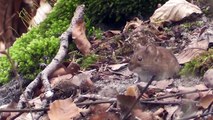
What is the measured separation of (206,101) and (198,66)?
38 cm

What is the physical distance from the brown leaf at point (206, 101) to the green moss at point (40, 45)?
1.16m

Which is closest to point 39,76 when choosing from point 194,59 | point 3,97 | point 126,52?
point 3,97

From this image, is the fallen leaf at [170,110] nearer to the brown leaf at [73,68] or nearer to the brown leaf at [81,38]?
the brown leaf at [73,68]

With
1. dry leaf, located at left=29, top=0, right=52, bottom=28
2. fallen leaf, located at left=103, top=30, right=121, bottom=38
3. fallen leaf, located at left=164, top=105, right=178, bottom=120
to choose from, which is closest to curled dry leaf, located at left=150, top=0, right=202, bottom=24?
fallen leaf, located at left=103, top=30, right=121, bottom=38

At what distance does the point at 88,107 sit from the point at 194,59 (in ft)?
1.81

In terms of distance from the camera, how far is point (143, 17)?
10.6 feet

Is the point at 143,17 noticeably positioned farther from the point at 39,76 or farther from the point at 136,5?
the point at 39,76

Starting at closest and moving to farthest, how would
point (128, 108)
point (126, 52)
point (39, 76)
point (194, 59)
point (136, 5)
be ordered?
point (128, 108), point (194, 59), point (39, 76), point (126, 52), point (136, 5)

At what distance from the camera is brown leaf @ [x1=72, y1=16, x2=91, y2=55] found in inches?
114

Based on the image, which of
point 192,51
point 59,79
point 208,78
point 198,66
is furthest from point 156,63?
point 59,79

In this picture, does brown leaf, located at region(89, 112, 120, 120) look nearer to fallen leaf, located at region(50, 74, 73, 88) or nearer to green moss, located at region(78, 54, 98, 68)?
fallen leaf, located at region(50, 74, 73, 88)

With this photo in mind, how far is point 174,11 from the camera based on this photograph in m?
2.93

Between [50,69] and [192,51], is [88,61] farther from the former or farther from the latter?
[192,51]

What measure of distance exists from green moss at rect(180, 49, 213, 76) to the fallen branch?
0.60 m
